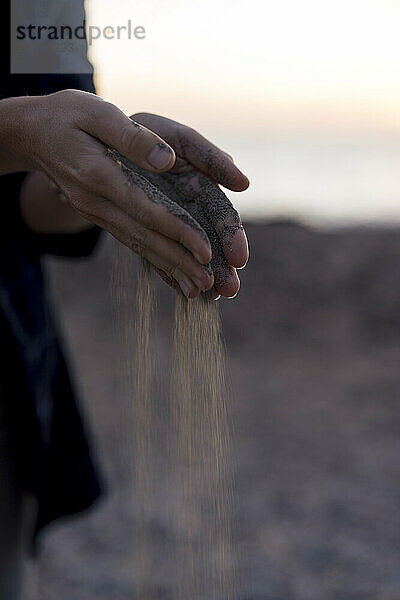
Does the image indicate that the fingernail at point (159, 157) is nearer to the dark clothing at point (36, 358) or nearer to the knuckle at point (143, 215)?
the knuckle at point (143, 215)

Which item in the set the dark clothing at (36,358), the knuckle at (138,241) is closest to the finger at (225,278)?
the knuckle at (138,241)

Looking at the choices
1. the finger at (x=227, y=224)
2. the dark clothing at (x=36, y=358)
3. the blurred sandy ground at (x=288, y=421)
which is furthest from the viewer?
the blurred sandy ground at (x=288, y=421)

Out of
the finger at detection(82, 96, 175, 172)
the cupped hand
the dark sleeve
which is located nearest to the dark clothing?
the dark sleeve

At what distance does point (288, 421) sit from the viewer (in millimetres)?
→ 4066

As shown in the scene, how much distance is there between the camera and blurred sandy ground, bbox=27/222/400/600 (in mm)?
2717

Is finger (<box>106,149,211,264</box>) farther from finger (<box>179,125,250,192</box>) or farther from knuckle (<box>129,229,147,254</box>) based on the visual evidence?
finger (<box>179,125,250,192</box>)

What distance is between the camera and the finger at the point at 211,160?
0.98m

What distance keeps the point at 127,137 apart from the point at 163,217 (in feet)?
0.32

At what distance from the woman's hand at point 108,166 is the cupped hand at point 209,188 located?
62 millimetres

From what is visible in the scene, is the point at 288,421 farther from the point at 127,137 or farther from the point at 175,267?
the point at 127,137

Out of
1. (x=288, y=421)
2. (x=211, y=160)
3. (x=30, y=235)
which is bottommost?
(x=288, y=421)

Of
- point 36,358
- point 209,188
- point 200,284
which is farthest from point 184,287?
point 36,358

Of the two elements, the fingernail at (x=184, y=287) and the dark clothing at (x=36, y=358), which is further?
the dark clothing at (x=36, y=358)

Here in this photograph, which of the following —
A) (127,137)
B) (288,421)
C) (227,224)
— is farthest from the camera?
(288,421)
